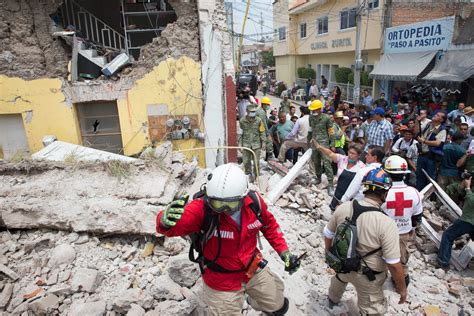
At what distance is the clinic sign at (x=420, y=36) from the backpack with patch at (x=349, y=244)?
525 inches

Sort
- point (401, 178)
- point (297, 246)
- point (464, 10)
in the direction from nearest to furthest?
point (401, 178) → point (297, 246) → point (464, 10)

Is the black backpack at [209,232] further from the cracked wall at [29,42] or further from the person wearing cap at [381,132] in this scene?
the cracked wall at [29,42]

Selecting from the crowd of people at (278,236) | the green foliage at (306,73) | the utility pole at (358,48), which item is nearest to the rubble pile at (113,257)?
the crowd of people at (278,236)

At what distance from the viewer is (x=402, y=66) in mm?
15516

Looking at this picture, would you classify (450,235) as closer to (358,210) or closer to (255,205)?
(358,210)

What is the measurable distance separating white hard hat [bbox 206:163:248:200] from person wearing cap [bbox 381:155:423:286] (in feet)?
6.52

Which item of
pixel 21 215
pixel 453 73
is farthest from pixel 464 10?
pixel 21 215

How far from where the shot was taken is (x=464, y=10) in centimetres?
1369

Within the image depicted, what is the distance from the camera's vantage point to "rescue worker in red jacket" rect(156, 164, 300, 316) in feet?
8.87

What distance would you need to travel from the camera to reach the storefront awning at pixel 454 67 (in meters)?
11.6

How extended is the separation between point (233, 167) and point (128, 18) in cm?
880

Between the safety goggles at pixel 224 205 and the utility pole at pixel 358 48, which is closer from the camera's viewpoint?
the safety goggles at pixel 224 205

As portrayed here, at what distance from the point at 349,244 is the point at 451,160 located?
4266 millimetres

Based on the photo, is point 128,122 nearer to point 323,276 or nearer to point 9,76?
point 9,76
